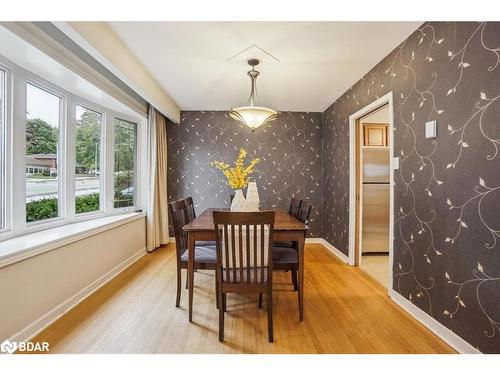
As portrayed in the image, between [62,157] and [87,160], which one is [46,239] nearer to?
[62,157]

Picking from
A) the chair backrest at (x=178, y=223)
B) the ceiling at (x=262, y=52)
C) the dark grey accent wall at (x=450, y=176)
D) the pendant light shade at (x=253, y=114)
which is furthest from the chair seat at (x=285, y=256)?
the ceiling at (x=262, y=52)

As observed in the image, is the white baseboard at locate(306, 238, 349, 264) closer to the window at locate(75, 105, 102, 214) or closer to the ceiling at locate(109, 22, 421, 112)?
A: the ceiling at locate(109, 22, 421, 112)

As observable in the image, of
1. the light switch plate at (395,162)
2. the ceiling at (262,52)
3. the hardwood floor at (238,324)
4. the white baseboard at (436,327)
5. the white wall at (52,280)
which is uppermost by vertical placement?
the ceiling at (262,52)

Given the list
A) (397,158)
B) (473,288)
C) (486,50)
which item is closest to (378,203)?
(397,158)

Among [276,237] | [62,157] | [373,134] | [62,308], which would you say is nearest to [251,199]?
[276,237]

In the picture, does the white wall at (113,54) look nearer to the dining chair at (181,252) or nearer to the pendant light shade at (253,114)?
the pendant light shade at (253,114)

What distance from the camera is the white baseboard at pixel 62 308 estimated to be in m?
1.77

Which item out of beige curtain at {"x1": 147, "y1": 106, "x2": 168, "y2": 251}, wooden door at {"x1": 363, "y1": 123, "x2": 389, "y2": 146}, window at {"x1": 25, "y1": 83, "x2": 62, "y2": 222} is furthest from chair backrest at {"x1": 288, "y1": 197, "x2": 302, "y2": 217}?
window at {"x1": 25, "y1": 83, "x2": 62, "y2": 222}

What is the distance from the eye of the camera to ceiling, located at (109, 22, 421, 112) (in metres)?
2.09

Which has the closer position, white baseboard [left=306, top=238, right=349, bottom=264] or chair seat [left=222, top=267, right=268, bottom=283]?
chair seat [left=222, top=267, right=268, bottom=283]

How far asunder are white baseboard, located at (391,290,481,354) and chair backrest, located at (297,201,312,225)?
109cm

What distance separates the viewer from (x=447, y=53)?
1.79m
